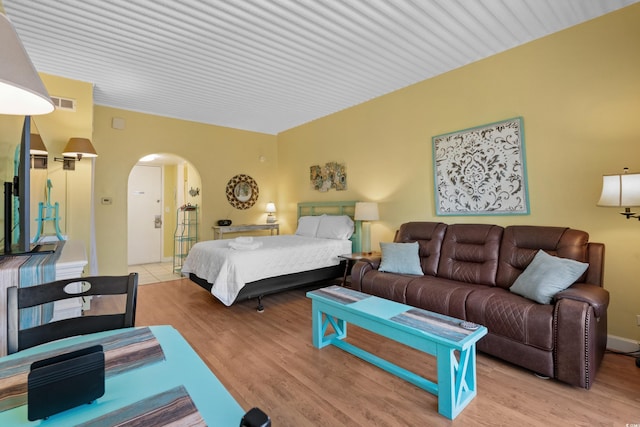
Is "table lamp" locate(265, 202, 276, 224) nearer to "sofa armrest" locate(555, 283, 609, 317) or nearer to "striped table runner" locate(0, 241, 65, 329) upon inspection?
"striped table runner" locate(0, 241, 65, 329)

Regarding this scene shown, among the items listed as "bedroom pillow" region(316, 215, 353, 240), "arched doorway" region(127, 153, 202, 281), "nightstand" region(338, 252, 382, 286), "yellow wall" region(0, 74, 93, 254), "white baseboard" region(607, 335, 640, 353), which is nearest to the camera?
"white baseboard" region(607, 335, 640, 353)

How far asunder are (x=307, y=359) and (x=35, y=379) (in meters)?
2.03

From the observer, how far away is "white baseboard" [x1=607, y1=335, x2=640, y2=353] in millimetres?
2421

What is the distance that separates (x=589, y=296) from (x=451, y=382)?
1171mm

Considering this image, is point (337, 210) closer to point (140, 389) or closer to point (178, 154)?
point (178, 154)

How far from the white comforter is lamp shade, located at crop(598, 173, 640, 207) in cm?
286

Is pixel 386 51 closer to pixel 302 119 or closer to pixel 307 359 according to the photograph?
pixel 302 119

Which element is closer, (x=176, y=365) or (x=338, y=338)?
(x=176, y=365)

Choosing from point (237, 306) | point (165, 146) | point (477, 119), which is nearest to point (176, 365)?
point (237, 306)

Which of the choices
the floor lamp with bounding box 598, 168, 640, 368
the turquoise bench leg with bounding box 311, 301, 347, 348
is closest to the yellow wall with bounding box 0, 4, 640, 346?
the floor lamp with bounding box 598, 168, 640, 368

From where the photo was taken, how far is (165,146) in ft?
16.8

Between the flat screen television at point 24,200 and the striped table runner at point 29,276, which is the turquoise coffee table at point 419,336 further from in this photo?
the flat screen television at point 24,200

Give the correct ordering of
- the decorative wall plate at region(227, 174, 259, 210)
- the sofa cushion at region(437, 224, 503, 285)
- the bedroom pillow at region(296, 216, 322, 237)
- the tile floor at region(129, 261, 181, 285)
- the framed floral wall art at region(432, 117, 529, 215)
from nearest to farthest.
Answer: the sofa cushion at region(437, 224, 503, 285) → the framed floral wall art at region(432, 117, 529, 215) → the bedroom pillow at region(296, 216, 322, 237) → the tile floor at region(129, 261, 181, 285) → the decorative wall plate at region(227, 174, 259, 210)

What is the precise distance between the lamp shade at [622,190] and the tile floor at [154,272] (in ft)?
18.9
